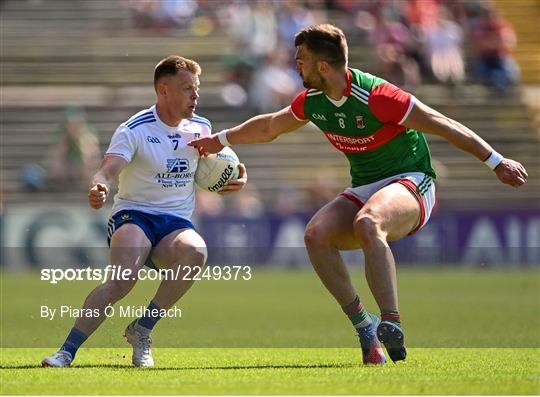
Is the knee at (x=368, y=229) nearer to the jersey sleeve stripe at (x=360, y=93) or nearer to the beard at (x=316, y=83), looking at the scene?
the jersey sleeve stripe at (x=360, y=93)

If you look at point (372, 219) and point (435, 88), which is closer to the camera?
point (372, 219)

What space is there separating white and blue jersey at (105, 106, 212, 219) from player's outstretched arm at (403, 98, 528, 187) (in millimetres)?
1676

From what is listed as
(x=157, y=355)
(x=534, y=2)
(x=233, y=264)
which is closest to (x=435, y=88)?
(x=534, y=2)

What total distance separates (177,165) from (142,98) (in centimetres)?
1912

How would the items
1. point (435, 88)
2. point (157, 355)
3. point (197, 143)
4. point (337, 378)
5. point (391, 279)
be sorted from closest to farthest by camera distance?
point (337, 378) < point (391, 279) < point (197, 143) < point (157, 355) < point (435, 88)

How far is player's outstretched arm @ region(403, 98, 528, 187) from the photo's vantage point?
353 inches

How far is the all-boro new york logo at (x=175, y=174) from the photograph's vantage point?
9.45 meters

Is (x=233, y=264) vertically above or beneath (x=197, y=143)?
beneath

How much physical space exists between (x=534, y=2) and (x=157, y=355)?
23.7 m

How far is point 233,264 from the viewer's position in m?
24.2

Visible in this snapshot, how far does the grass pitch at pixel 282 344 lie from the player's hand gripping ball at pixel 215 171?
131cm

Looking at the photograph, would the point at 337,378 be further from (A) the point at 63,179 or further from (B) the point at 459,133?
(A) the point at 63,179

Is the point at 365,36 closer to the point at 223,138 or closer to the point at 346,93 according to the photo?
the point at 223,138

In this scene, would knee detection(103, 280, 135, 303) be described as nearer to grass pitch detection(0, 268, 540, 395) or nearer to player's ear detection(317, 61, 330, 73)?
grass pitch detection(0, 268, 540, 395)
